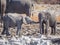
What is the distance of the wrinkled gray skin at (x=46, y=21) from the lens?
311 inches

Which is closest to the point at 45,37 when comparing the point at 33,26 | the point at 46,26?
the point at 46,26

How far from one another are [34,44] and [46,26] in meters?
1.14

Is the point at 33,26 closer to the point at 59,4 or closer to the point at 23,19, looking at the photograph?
the point at 23,19

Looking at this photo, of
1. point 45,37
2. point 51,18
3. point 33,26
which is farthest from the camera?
point 33,26

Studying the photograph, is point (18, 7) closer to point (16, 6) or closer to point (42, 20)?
point (16, 6)

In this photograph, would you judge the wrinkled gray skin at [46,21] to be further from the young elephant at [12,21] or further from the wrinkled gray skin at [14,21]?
the young elephant at [12,21]

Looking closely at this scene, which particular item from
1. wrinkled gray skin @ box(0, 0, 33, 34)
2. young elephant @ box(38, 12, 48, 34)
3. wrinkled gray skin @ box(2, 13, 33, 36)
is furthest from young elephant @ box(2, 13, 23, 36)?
wrinkled gray skin @ box(0, 0, 33, 34)

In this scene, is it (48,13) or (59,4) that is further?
(59,4)

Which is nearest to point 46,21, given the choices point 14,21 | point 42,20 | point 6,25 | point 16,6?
point 42,20

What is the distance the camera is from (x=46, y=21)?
7.95 meters

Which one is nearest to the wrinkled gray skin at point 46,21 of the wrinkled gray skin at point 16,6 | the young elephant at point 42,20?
the young elephant at point 42,20

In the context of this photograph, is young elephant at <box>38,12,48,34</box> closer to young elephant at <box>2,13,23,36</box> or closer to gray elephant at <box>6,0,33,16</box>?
young elephant at <box>2,13,23,36</box>

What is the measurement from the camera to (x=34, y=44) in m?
7.03

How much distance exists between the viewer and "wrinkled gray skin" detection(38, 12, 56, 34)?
789 cm
